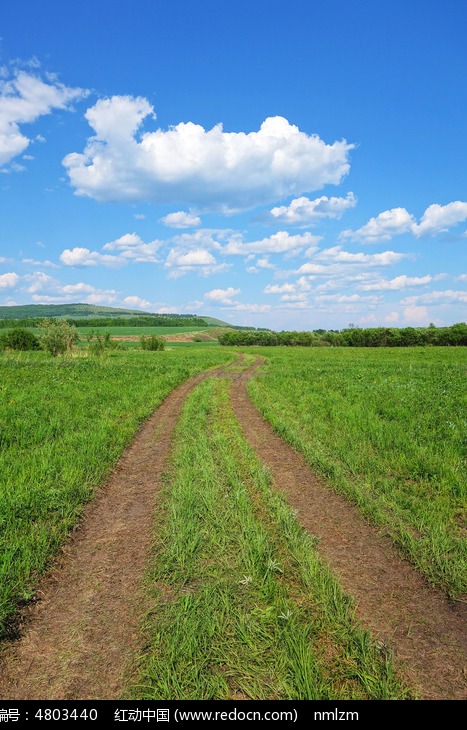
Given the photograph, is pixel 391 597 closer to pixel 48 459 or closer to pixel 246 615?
pixel 246 615

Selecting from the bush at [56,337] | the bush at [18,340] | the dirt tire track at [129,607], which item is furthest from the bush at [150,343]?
the dirt tire track at [129,607]

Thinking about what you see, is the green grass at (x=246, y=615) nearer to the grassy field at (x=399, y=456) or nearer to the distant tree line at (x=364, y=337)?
the grassy field at (x=399, y=456)

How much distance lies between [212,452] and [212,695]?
6.76 m

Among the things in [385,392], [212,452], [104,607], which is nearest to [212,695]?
[104,607]

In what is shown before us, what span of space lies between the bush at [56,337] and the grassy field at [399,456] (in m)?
45.1

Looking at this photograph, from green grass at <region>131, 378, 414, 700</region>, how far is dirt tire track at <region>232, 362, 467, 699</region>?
0.25 metres

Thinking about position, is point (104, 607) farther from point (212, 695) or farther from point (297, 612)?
point (297, 612)

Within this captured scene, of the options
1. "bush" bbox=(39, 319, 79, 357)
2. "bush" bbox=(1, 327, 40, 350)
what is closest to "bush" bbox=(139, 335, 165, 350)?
"bush" bbox=(1, 327, 40, 350)

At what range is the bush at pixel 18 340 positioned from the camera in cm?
7788

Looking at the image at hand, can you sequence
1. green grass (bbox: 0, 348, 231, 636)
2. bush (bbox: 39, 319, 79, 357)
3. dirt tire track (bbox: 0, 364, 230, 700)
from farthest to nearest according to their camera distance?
bush (bbox: 39, 319, 79, 357), green grass (bbox: 0, 348, 231, 636), dirt tire track (bbox: 0, 364, 230, 700)

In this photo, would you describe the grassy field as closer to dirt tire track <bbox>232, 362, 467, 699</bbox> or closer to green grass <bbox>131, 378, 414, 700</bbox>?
dirt tire track <bbox>232, 362, 467, 699</bbox>

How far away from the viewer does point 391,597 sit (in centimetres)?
475

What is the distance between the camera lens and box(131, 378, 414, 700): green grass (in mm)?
3467

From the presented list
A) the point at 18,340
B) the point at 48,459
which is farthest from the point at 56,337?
the point at 48,459
